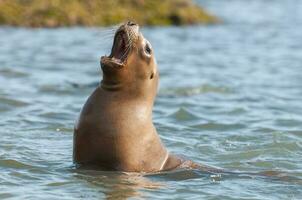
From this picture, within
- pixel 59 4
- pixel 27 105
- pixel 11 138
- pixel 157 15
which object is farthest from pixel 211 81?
pixel 157 15

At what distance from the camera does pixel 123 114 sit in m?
8.50

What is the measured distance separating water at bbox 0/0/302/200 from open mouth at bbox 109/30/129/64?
49cm

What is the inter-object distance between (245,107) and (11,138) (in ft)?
17.4

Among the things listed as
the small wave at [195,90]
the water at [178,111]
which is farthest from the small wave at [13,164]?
the small wave at [195,90]

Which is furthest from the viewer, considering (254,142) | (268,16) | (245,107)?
(268,16)

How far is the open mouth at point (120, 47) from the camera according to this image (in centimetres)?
854

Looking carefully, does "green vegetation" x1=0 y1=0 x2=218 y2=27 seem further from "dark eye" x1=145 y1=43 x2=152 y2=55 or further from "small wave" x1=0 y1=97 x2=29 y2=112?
"dark eye" x1=145 y1=43 x2=152 y2=55

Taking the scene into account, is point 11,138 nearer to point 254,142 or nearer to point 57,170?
point 57,170

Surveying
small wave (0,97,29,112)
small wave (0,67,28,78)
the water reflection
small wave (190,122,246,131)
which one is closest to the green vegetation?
small wave (0,67,28,78)

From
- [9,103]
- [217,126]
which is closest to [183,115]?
[217,126]

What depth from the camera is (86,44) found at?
2575cm

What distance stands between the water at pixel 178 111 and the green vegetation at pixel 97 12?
97 cm

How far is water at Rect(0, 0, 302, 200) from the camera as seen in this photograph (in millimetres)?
8336

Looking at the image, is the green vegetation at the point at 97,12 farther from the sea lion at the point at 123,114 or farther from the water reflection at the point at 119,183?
the water reflection at the point at 119,183
